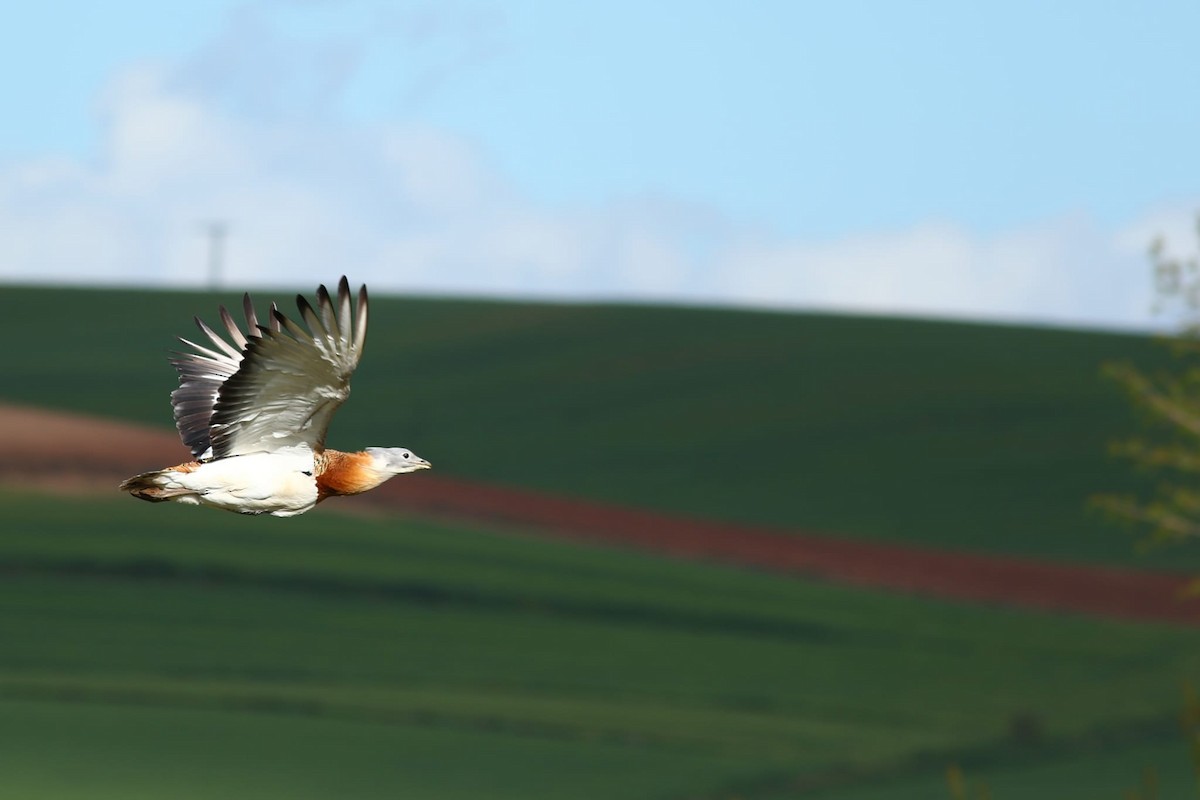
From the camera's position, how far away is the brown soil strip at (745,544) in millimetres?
38969

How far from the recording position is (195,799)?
859 inches

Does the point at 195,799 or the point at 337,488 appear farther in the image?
the point at 195,799

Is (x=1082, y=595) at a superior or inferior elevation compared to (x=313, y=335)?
inferior

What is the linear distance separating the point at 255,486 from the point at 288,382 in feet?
2.05

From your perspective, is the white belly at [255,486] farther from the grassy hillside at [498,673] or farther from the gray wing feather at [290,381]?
the grassy hillside at [498,673]

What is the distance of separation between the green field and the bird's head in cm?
1853

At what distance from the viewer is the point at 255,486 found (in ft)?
15.3

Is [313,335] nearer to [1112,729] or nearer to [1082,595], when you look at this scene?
[1112,729]

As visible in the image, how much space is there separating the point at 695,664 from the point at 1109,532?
54.9 ft

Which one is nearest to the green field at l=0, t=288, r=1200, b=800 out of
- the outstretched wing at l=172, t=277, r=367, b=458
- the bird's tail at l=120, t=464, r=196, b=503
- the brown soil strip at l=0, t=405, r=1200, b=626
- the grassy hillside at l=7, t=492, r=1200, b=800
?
the grassy hillside at l=7, t=492, r=1200, b=800

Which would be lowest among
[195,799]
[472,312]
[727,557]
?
[195,799]

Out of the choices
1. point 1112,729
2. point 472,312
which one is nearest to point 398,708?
point 1112,729

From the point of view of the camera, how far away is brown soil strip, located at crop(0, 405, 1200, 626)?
38969 millimetres

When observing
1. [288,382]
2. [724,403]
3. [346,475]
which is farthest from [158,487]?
[724,403]
